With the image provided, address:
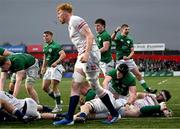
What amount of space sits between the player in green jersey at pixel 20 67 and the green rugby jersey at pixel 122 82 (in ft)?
6.38

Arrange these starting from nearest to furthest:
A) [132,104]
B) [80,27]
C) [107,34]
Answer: [80,27] < [132,104] < [107,34]

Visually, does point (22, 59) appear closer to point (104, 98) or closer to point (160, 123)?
point (104, 98)

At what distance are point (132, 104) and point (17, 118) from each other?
2630mm

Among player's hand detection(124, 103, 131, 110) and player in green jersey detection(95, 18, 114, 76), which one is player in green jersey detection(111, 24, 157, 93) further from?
player's hand detection(124, 103, 131, 110)

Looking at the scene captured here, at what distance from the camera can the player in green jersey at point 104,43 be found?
41.9ft

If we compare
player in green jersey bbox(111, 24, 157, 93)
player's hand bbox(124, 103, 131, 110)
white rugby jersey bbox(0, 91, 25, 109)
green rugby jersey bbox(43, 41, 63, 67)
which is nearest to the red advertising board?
player in green jersey bbox(111, 24, 157, 93)

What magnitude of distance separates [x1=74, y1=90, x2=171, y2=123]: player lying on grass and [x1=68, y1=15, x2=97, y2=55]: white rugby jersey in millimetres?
1216

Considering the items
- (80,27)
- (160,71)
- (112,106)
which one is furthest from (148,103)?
(160,71)

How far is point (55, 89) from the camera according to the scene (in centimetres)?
1323

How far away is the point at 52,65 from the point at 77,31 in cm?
416

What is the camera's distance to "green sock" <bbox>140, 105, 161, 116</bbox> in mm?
10148

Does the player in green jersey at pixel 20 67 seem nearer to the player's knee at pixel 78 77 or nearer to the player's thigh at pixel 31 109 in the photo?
the player's thigh at pixel 31 109

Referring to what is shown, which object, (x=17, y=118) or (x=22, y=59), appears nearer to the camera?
(x=17, y=118)

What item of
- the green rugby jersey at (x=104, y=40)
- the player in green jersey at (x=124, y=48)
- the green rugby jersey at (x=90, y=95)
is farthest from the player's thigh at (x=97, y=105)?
the player in green jersey at (x=124, y=48)
